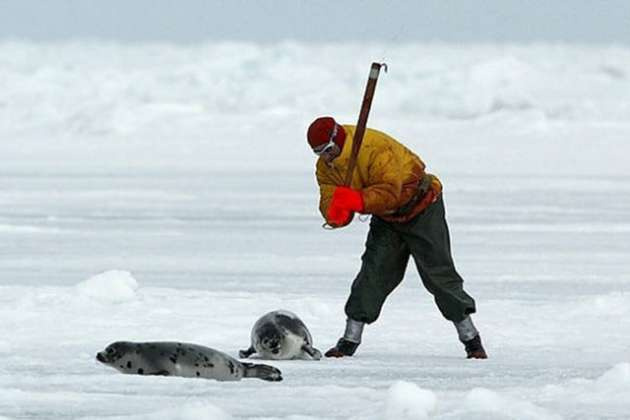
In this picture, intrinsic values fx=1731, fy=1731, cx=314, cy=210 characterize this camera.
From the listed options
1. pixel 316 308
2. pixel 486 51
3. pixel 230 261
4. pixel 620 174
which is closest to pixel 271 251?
pixel 230 261

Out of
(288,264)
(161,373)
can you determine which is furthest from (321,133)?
(288,264)

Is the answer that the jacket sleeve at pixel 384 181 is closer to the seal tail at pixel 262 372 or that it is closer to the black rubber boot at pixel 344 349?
the black rubber boot at pixel 344 349

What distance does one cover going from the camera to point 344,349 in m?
7.00

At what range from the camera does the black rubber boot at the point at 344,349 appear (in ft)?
22.9

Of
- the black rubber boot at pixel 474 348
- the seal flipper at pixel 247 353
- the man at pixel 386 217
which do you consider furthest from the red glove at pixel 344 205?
the black rubber boot at pixel 474 348

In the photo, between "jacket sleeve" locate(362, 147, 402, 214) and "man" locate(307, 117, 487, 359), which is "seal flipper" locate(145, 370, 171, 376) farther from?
"jacket sleeve" locate(362, 147, 402, 214)

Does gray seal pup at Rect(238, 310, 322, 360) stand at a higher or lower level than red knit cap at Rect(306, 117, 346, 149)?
lower

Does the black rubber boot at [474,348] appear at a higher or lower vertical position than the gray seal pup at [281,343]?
higher

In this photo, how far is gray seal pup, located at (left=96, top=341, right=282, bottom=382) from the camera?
6.09 metres

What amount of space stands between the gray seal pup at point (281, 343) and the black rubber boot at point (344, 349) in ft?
0.40

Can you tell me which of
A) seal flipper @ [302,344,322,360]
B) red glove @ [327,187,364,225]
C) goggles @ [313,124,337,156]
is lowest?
seal flipper @ [302,344,322,360]

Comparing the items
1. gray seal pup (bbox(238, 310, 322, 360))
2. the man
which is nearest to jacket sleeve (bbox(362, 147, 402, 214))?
the man

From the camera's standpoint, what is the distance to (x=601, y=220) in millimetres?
14961

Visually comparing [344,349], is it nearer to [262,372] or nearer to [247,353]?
[247,353]
